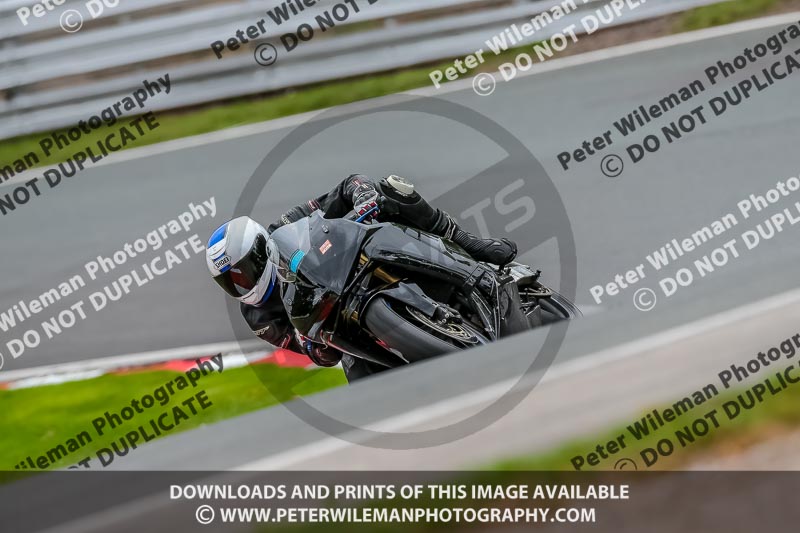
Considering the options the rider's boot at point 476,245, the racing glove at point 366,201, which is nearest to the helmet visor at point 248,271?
the racing glove at point 366,201

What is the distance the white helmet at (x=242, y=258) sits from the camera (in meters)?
4.38

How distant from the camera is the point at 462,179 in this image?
741cm

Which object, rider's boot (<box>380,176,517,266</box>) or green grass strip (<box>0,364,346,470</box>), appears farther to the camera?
green grass strip (<box>0,364,346,470</box>)

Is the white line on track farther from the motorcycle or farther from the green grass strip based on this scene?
the motorcycle

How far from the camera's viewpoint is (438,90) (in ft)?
29.8

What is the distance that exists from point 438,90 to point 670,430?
655 centimetres

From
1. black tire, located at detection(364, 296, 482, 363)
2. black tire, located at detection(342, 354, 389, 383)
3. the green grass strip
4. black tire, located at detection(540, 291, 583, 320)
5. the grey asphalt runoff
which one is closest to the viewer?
black tire, located at detection(364, 296, 482, 363)

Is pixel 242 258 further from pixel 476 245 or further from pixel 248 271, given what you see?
pixel 476 245

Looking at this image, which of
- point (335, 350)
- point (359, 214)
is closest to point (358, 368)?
point (335, 350)

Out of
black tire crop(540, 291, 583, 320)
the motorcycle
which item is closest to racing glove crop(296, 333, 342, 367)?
the motorcycle

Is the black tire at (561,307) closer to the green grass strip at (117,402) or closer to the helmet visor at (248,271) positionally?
the green grass strip at (117,402)

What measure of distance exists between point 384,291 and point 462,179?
3.24 metres

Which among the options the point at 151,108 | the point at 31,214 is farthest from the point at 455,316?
the point at 151,108

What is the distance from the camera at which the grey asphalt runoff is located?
6543mm
